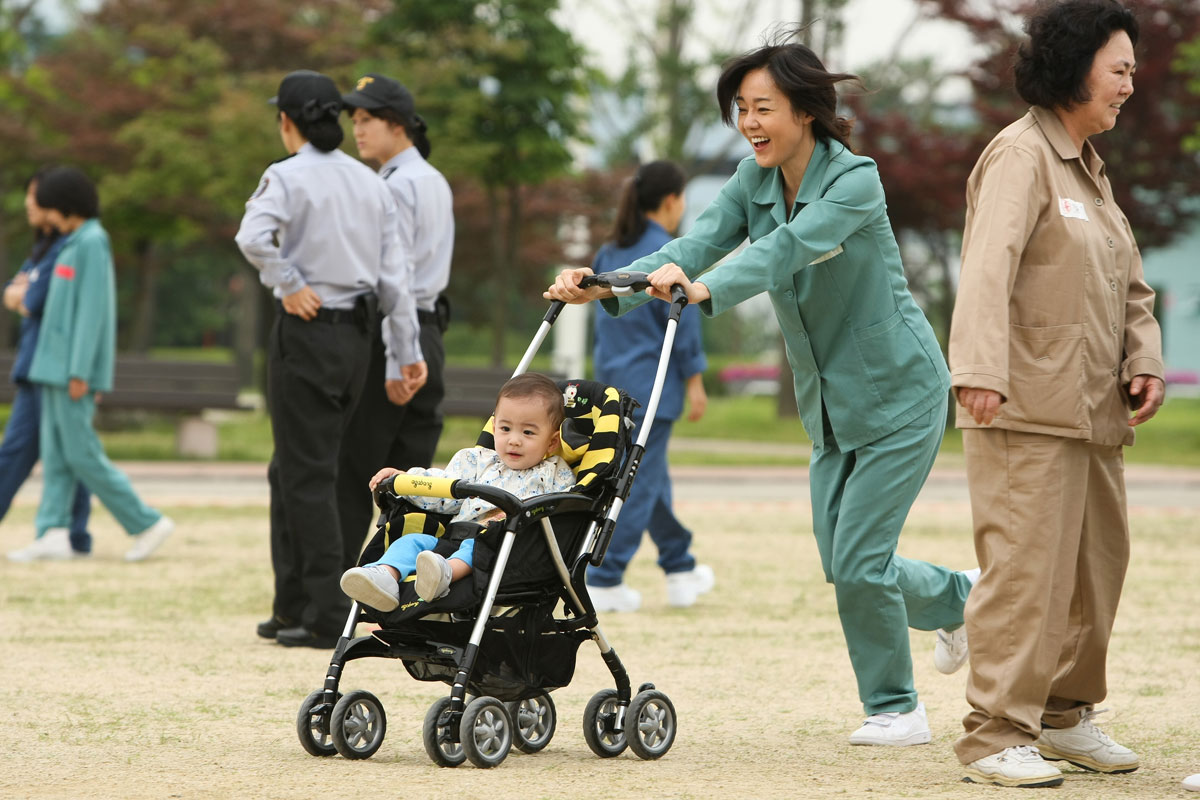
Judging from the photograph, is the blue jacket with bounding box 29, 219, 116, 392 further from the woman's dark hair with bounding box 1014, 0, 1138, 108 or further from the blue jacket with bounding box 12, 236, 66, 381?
the woman's dark hair with bounding box 1014, 0, 1138, 108

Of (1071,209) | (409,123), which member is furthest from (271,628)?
(1071,209)

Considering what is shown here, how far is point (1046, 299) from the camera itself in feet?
13.8

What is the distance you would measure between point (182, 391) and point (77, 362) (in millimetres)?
8401

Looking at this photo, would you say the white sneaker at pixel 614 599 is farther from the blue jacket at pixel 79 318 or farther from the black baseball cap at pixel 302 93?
the blue jacket at pixel 79 318

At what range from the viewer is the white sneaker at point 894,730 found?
4.72 m

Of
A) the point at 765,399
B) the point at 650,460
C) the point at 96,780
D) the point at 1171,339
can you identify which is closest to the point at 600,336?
the point at 650,460

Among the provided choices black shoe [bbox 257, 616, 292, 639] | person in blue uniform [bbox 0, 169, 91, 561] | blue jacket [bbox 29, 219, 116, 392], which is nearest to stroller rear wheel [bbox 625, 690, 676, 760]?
black shoe [bbox 257, 616, 292, 639]

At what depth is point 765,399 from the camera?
36562 mm

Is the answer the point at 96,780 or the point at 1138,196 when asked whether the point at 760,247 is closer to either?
the point at 96,780

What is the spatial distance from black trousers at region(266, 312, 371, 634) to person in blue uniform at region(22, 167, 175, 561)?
289cm

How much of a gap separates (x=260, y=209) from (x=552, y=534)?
2.66 meters

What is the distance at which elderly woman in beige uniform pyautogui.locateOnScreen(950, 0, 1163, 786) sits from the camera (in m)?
4.14

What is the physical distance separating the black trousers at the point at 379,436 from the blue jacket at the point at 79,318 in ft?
8.30

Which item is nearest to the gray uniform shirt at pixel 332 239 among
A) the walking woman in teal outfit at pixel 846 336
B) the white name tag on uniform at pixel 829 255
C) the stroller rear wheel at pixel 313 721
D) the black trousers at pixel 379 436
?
the black trousers at pixel 379 436
